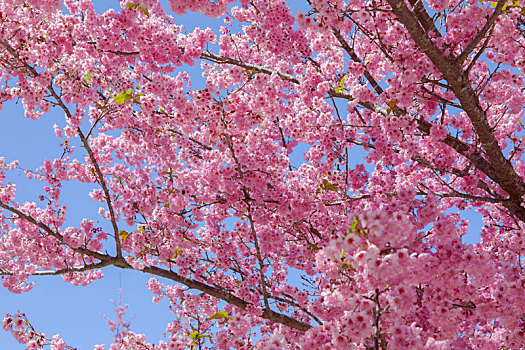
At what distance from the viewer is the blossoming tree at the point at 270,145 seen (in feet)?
18.6

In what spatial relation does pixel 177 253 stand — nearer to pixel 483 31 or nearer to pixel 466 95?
pixel 466 95

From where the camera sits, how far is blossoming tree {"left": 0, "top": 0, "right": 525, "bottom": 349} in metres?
5.66

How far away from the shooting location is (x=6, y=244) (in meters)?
8.70

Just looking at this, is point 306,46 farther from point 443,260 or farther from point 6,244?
point 6,244

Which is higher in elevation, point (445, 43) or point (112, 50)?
point (112, 50)

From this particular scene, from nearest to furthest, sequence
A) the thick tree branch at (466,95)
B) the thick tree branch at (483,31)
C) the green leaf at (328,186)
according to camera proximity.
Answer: the thick tree branch at (483,31), the thick tree branch at (466,95), the green leaf at (328,186)

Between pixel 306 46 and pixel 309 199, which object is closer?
pixel 309 199

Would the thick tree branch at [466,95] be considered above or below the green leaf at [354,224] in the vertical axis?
above

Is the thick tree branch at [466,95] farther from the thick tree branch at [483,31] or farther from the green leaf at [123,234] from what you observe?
the green leaf at [123,234]

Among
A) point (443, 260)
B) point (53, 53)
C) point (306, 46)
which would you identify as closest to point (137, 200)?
point (53, 53)

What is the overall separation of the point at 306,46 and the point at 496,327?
6856mm

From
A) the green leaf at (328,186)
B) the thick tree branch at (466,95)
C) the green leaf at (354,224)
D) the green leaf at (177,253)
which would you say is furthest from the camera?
the green leaf at (177,253)

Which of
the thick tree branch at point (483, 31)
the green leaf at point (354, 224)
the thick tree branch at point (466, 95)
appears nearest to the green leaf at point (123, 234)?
the green leaf at point (354, 224)

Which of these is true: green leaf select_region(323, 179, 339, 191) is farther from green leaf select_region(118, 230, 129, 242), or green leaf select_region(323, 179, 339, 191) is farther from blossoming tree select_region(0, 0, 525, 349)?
green leaf select_region(118, 230, 129, 242)
